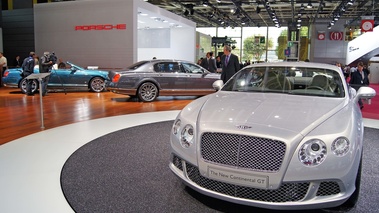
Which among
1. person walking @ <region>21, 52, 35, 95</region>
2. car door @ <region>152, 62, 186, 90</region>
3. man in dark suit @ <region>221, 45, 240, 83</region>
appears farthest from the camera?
person walking @ <region>21, 52, 35, 95</region>

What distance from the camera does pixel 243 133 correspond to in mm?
2432

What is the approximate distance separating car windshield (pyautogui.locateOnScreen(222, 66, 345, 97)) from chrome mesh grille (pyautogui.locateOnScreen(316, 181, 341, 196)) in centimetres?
136

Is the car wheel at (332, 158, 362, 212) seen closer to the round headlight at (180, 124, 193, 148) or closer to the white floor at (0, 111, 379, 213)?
the round headlight at (180, 124, 193, 148)

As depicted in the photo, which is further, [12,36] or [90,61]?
[12,36]

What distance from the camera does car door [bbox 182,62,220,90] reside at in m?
9.88

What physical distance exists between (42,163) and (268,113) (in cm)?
276

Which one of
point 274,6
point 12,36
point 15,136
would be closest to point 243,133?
point 15,136

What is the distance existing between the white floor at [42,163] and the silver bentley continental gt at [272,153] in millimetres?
1226

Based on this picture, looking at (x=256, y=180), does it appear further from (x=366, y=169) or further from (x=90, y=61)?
(x=90, y=61)

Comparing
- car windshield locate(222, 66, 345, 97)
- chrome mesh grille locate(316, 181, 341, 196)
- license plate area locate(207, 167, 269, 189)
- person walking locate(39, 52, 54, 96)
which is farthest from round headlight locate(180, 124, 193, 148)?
person walking locate(39, 52, 54, 96)

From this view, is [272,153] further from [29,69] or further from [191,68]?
[29,69]

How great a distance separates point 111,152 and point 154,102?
533cm

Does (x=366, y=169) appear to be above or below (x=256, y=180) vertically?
below

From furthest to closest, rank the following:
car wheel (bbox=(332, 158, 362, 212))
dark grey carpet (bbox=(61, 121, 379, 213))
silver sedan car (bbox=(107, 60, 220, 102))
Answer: silver sedan car (bbox=(107, 60, 220, 102))
dark grey carpet (bbox=(61, 121, 379, 213))
car wheel (bbox=(332, 158, 362, 212))
